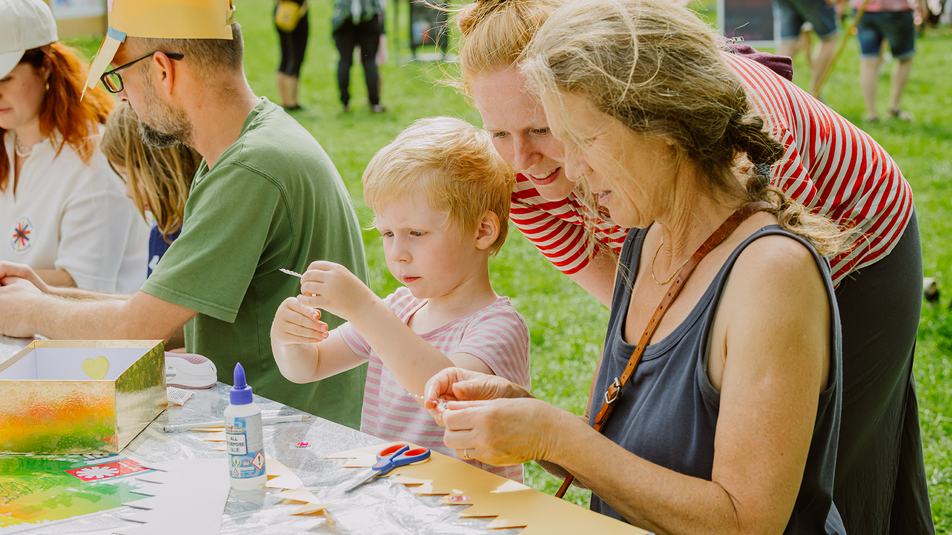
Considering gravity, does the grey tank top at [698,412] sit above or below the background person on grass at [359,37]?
below

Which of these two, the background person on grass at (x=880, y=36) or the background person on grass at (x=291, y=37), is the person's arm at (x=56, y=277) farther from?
the background person on grass at (x=880, y=36)

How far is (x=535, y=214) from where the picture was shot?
2.10 meters

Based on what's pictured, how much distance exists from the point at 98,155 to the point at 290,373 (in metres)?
1.68

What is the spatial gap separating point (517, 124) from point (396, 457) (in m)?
0.70

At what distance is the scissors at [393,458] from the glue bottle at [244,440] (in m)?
0.16

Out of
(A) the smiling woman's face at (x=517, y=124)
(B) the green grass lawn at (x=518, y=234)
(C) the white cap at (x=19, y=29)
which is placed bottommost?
(B) the green grass lawn at (x=518, y=234)


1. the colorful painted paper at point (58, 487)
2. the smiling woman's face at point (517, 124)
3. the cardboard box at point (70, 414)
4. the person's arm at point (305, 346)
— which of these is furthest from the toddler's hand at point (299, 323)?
the smiling woman's face at point (517, 124)

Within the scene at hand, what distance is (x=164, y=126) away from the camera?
92.6 inches

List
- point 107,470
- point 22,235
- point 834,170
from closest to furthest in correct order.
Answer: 1. point 107,470
2. point 834,170
3. point 22,235

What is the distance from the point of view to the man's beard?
2311 millimetres

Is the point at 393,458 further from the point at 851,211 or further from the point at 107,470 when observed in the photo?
the point at 851,211

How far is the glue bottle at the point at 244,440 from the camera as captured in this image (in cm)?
134

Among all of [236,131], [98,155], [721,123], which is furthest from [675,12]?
[98,155]

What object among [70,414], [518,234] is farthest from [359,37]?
[70,414]
